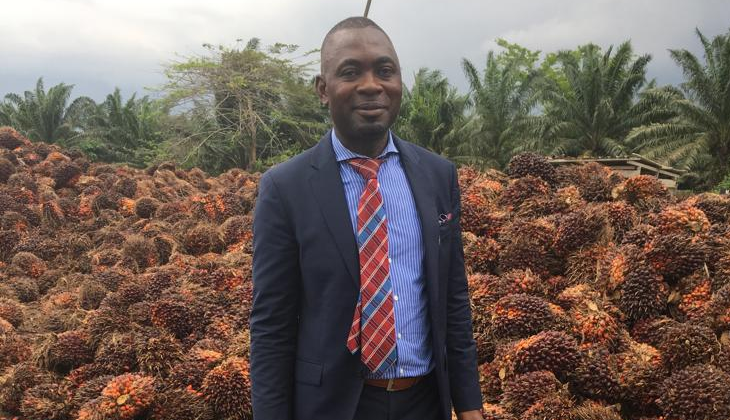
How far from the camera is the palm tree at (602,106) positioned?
2588cm

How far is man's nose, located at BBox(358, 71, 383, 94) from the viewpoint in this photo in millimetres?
1711

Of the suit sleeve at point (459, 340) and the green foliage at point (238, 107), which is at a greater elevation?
the green foliage at point (238, 107)

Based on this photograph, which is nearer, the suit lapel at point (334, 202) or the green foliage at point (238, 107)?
the suit lapel at point (334, 202)

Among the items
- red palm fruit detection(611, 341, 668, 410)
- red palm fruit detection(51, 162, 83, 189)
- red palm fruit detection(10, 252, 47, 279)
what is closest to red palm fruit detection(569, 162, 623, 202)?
red palm fruit detection(611, 341, 668, 410)

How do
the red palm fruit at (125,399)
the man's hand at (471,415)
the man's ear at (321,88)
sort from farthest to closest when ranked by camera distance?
the red palm fruit at (125,399) → the man's hand at (471,415) → the man's ear at (321,88)

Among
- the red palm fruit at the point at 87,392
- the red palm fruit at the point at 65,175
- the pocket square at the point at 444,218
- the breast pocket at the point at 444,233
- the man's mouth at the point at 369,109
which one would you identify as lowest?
the red palm fruit at the point at 87,392

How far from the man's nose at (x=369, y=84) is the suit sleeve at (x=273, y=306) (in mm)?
345

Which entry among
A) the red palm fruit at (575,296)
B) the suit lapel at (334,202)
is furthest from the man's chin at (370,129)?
the red palm fruit at (575,296)

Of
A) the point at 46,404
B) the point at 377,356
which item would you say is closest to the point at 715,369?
the point at 377,356

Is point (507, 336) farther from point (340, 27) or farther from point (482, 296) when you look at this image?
point (340, 27)

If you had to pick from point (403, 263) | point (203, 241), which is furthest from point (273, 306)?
point (203, 241)

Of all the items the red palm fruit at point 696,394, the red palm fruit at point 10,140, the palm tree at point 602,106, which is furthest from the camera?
the palm tree at point 602,106

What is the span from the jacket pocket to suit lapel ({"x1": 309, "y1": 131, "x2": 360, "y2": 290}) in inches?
9.7

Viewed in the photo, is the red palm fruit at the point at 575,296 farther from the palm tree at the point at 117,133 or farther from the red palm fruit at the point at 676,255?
the palm tree at the point at 117,133
